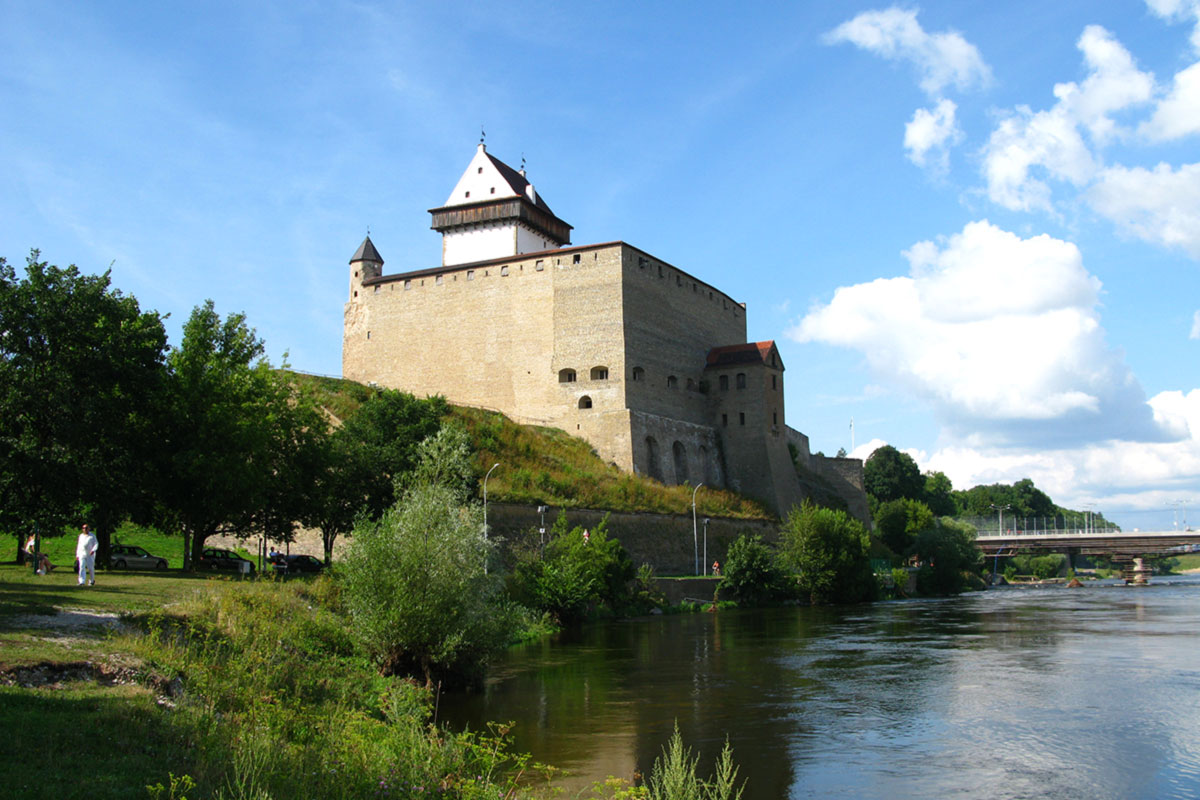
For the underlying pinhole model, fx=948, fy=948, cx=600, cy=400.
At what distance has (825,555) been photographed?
41.0m

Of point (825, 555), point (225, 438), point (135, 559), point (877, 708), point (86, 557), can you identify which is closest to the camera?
point (877, 708)

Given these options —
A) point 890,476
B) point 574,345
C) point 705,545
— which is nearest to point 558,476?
point 705,545

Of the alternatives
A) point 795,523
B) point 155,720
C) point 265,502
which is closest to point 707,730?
point 155,720

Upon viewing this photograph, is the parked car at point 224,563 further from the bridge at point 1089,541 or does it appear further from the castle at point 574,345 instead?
the bridge at point 1089,541

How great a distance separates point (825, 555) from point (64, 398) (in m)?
30.2

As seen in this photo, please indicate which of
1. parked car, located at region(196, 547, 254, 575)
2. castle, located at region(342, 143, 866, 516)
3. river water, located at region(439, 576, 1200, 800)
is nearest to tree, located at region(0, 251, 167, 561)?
parked car, located at region(196, 547, 254, 575)

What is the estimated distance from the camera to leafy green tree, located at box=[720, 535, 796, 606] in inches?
1553

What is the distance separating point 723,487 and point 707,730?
37.5 metres

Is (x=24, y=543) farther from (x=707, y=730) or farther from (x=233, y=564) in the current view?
(x=707, y=730)

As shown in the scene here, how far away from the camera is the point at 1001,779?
11562 mm

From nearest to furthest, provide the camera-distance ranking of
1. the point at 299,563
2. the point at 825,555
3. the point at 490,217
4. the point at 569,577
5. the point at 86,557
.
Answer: the point at 86,557, the point at 569,577, the point at 299,563, the point at 825,555, the point at 490,217

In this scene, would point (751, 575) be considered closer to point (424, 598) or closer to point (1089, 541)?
point (424, 598)

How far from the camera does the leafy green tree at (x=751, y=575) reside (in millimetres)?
39438

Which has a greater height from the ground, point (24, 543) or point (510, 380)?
point (510, 380)
